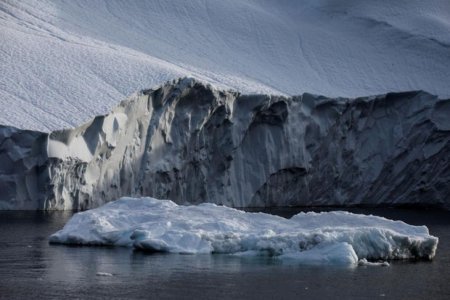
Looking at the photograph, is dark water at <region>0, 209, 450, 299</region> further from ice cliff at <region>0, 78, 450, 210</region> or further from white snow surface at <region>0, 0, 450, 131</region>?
white snow surface at <region>0, 0, 450, 131</region>

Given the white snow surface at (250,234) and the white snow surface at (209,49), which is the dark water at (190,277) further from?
the white snow surface at (209,49)

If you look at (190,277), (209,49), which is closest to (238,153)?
(209,49)

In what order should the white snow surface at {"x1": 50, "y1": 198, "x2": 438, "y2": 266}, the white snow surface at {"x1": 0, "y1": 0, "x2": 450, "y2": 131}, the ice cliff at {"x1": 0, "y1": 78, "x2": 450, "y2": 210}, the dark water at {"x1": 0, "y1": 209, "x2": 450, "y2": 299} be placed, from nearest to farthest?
the dark water at {"x1": 0, "y1": 209, "x2": 450, "y2": 299} < the white snow surface at {"x1": 50, "y1": 198, "x2": 438, "y2": 266} < the ice cliff at {"x1": 0, "y1": 78, "x2": 450, "y2": 210} < the white snow surface at {"x1": 0, "y1": 0, "x2": 450, "y2": 131}

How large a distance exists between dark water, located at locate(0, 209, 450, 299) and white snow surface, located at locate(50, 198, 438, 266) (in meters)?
0.39

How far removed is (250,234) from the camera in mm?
16781

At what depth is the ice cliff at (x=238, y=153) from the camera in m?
26.2

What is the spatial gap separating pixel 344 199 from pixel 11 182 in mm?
12643

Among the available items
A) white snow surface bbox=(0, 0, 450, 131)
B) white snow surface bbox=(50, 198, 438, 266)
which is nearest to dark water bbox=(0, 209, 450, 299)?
white snow surface bbox=(50, 198, 438, 266)

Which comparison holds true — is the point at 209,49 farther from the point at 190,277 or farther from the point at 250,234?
the point at 190,277

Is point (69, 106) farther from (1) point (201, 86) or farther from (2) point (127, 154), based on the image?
(1) point (201, 86)

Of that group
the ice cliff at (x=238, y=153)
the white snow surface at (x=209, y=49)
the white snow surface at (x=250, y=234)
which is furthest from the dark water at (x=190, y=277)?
the white snow surface at (x=209, y=49)

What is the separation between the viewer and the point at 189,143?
3038 cm

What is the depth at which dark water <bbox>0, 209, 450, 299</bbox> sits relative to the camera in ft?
42.4

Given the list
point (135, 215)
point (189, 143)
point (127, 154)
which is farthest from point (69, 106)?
point (135, 215)
